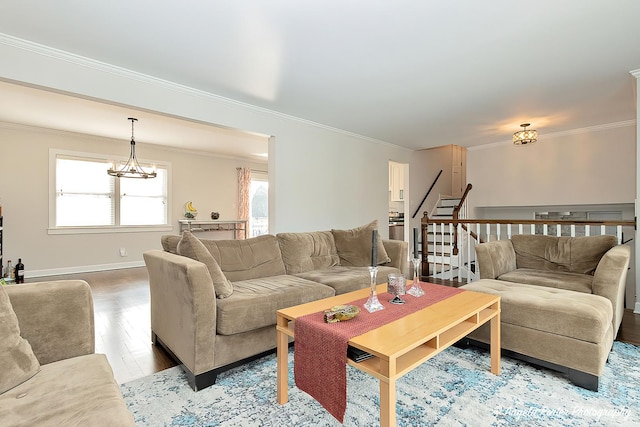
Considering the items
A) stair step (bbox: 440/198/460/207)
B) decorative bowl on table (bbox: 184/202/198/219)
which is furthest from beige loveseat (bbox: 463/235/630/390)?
decorative bowl on table (bbox: 184/202/198/219)

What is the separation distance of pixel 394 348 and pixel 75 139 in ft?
21.7

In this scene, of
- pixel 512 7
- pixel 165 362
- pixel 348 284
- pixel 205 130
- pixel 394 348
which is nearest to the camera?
pixel 394 348

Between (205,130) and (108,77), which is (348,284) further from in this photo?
(205,130)

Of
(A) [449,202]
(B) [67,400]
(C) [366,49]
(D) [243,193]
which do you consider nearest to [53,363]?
(B) [67,400]

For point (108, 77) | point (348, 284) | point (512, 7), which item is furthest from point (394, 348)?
point (108, 77)

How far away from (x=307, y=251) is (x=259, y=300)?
4.26ft

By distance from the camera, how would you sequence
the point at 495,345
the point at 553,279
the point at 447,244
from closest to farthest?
the point at 495,345 < the point at 553,279 < the point at 447,244

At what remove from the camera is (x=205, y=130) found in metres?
5.36

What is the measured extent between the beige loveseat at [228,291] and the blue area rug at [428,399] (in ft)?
0.53

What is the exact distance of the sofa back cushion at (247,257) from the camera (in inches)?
110

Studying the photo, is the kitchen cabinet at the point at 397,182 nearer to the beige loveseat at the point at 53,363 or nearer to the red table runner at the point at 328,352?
the red table runner at the point at 328,352

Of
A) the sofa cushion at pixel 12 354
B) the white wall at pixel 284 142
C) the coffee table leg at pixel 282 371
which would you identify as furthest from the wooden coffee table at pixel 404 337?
the white wall at pixel 284 142

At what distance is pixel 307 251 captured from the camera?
11.3ft

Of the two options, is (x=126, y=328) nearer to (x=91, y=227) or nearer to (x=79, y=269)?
(x=79, y=269)
